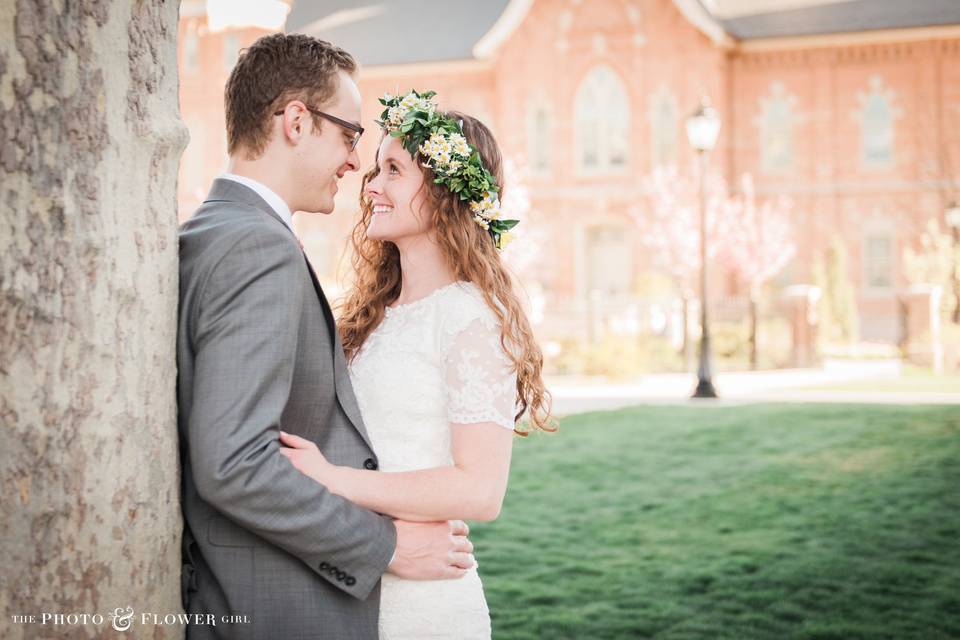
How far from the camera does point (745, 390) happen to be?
1770 centimetres

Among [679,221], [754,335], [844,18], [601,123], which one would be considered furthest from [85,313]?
[844,18]

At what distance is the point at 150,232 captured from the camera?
7.03 feet

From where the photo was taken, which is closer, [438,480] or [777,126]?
[438,480]

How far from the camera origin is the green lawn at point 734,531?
6.17 metres

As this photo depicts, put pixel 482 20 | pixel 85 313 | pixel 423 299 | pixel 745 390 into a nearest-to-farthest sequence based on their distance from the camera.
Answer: pixel 85 313
pixel 423 299
pixel 745 390
pixel 482 20

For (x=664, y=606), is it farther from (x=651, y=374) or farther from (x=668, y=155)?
(x=668, y=155)

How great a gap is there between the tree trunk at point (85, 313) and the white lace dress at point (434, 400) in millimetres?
723

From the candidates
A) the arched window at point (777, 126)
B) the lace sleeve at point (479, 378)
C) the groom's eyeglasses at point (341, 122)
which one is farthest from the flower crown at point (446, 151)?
the arched window at point (777, 126)

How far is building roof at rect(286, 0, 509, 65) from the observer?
1414 inches

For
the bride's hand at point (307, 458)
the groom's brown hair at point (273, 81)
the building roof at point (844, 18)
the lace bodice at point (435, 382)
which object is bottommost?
the bride's hand at point (307, 458)

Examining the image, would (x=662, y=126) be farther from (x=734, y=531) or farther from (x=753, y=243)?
(x=734, y=531)

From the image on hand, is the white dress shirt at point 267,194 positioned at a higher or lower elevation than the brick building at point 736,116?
lower

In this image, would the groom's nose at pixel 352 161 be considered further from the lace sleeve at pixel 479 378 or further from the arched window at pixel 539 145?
the arched window at pixel 539 145

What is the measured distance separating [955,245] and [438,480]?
2968cm
